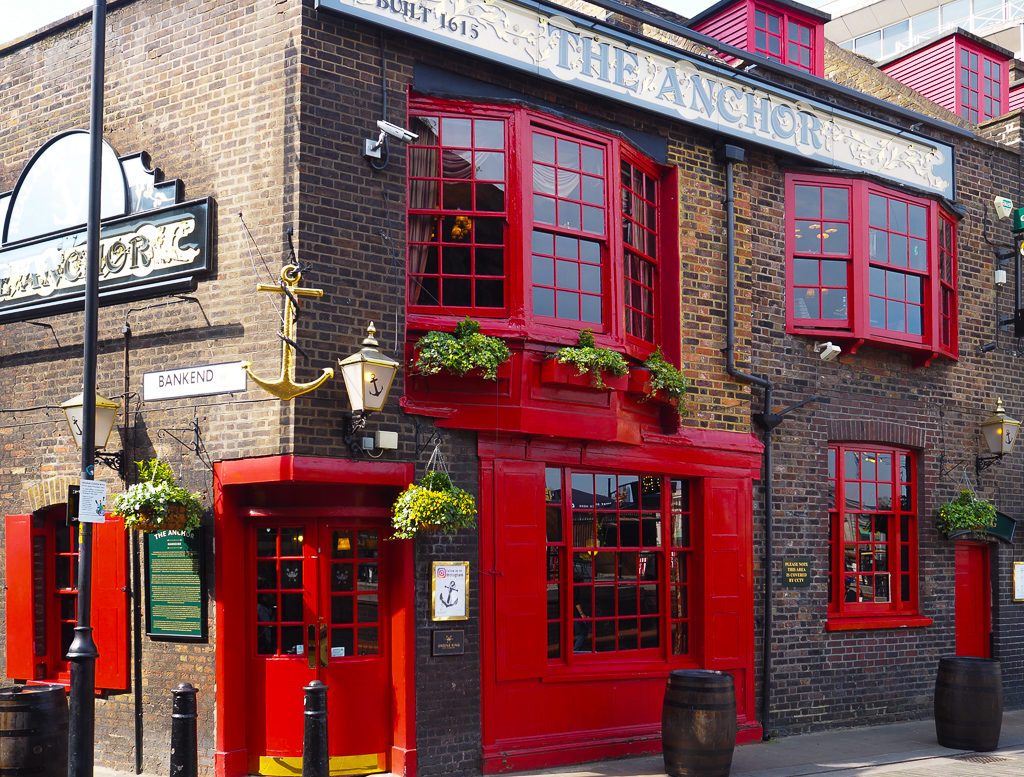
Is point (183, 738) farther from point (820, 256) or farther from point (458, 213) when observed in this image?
point (820, 256)

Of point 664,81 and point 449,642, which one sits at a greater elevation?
point 664,81

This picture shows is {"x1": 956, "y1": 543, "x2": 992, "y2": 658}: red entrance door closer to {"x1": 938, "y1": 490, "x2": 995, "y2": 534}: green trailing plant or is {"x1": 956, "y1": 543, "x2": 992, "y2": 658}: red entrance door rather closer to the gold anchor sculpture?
{"x1": 938, "y1": 490, "x2": 995, "y2": 534}: green trailing plant

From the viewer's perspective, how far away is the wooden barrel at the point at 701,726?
34.2 feet

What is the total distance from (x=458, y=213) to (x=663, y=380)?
9.43 ft

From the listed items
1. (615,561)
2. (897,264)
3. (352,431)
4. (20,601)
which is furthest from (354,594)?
(897,264)

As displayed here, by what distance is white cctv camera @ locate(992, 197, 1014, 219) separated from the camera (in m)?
16.2

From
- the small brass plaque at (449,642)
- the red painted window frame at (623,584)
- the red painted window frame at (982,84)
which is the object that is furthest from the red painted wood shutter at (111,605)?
the red painted window frame at (982,84)

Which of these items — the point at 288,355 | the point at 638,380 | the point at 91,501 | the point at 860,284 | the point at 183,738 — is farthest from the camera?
→ the point at 860,284

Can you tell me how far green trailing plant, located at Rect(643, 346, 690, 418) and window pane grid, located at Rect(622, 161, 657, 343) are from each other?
1.55 ft

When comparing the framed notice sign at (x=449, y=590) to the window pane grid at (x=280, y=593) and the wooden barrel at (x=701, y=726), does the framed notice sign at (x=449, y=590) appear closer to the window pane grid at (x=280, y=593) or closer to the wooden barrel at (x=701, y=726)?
the window pane grid at (x=280, y=593)

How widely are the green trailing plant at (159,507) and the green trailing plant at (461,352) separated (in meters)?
2.35

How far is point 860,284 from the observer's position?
46.1 feet

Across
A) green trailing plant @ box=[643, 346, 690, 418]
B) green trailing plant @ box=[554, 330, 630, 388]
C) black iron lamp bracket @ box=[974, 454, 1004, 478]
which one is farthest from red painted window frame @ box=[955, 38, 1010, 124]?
green trailing plant @ box=[554, 330, 630, 388]

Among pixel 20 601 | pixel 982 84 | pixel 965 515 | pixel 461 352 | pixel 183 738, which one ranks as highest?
pixel 982 84
